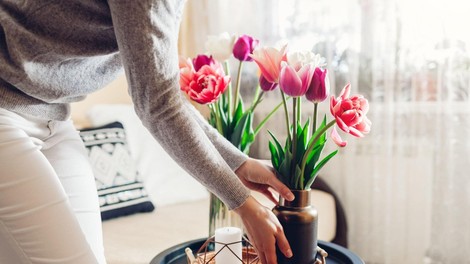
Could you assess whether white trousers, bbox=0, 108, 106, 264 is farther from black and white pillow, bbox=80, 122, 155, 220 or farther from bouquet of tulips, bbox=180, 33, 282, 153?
black and white pillow, bbox=80, 122, 155, 220

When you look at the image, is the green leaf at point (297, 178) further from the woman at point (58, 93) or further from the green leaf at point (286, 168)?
the woman at point (58, 93)

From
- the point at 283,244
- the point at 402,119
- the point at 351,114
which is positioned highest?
the point at 351,114

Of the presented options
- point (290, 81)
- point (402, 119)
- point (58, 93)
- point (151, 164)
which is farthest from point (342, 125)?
point (151, 164)

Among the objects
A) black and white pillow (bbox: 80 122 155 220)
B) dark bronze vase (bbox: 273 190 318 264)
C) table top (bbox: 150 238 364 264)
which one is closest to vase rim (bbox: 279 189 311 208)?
dark bronze vase (bbox: 273 190 318 264)

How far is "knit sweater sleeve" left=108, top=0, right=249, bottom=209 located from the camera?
78 centimetres

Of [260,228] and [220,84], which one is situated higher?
[220,84]

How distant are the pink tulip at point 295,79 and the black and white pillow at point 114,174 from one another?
3.73ft

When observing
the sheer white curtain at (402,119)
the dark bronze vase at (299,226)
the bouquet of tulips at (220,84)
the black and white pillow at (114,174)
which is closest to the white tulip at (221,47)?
the bouquet of tulips at (220,84)

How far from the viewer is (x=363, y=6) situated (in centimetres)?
208

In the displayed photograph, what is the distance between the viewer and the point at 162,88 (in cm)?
82

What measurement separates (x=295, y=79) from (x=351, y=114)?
0.42 ft

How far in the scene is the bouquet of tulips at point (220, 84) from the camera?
1.17 meters

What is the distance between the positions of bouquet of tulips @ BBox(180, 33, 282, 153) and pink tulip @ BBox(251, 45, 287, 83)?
0.14 metres

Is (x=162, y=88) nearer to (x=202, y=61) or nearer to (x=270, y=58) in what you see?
(x=270, y=58)
